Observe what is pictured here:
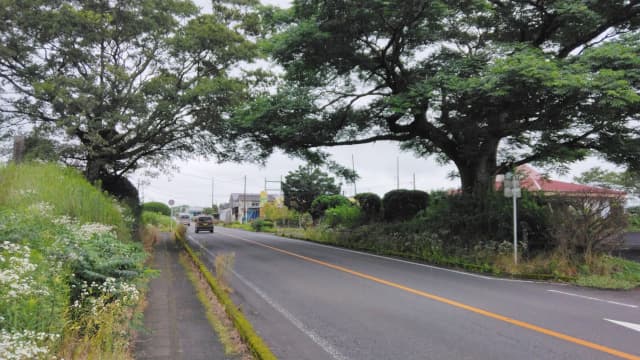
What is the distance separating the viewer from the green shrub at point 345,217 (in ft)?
93.1

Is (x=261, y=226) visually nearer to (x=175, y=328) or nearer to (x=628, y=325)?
(x=175, y=328)

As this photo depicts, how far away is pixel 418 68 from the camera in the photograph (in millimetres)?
18219

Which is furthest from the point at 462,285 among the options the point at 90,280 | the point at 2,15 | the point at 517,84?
the point at 2,15

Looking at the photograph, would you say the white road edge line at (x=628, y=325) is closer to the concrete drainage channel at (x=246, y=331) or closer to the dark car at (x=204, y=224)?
the concrete drainage channel at (x=246, y=331)

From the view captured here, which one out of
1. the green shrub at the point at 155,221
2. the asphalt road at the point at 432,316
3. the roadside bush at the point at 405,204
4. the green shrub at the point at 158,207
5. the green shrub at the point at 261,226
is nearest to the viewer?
the asphalt road at the point at 432,316

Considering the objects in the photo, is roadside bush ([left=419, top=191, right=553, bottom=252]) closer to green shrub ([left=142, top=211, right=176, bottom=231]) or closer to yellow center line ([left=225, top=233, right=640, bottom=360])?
yellow center line ([left=225, top=233, right=640, bottom=360])

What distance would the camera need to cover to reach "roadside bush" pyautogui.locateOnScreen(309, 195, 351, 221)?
40250 millimetres

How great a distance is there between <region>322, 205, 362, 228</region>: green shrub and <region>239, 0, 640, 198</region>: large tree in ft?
27.3

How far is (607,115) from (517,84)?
9.19 feet

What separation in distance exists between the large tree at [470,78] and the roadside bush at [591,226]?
2.50m

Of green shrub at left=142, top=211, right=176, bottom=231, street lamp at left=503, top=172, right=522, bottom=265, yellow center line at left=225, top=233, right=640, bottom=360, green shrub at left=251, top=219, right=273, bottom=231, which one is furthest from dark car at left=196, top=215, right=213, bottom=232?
street lamp at left=503, top=172, right=522, bottom=265

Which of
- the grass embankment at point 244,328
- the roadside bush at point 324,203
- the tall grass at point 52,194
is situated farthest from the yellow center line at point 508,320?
the roadside bush at point 324,203

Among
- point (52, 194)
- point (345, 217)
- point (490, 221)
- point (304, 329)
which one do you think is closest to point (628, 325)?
point (304, 329)

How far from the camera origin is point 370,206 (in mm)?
27844
